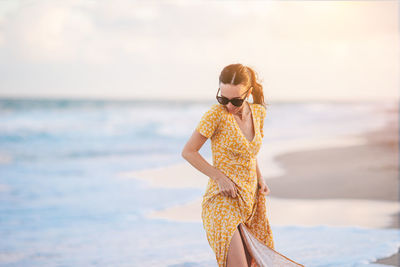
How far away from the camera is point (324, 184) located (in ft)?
28.3

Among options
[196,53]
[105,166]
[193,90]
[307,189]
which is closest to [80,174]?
[105,166]

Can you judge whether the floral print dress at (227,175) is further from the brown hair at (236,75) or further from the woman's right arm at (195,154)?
the brown hair at (236,75)

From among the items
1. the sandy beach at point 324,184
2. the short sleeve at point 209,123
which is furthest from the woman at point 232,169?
the sandy beach at point 324,184

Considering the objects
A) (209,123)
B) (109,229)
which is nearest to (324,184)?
(109,229)

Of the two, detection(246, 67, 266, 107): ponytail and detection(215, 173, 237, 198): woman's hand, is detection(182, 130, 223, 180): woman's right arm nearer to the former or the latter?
detection(215, 173, 237, 198): woman's hand

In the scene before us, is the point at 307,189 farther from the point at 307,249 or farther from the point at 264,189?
the point at 264,189

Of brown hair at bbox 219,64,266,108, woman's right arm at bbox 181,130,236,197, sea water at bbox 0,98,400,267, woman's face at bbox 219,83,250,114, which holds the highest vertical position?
brown hair at bbox 219,64,266,108

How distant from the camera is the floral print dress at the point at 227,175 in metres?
2.78

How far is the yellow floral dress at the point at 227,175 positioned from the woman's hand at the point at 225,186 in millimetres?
55

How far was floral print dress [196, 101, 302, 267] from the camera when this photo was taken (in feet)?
9.11

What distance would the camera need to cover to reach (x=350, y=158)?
12008 millimetres

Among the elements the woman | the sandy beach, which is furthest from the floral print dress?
the sandy beach

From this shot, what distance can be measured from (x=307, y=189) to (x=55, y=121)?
23.0 m

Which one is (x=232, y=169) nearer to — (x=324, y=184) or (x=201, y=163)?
(x=201, y=163)
